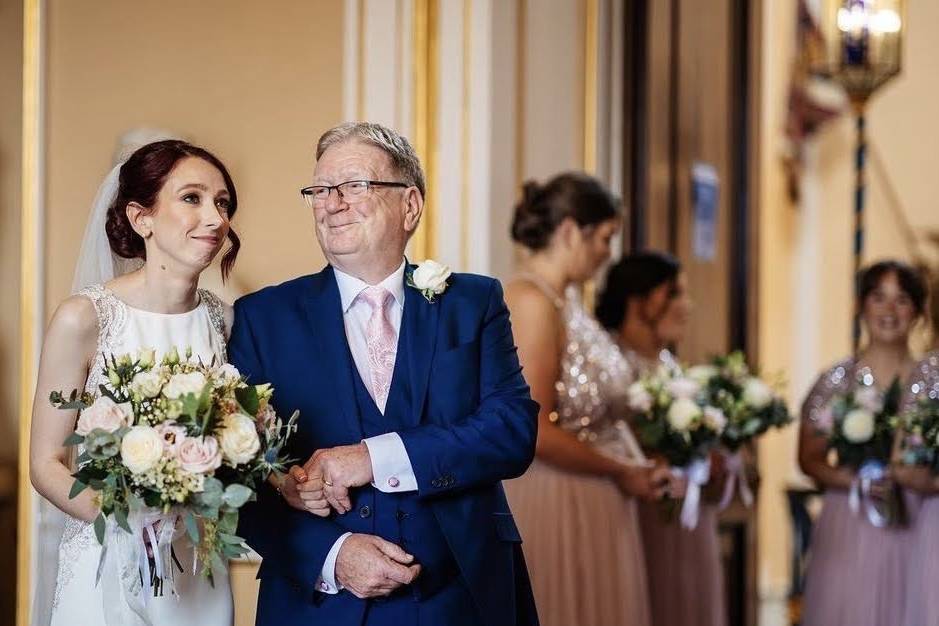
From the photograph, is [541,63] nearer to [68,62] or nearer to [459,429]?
[68,62]

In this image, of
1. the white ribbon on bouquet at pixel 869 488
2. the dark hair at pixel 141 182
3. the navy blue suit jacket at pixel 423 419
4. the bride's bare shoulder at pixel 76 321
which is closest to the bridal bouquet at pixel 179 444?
the navy blue suit jacket at pixel 423 419

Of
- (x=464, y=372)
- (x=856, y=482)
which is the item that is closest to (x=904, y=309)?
(x=856, y=482)

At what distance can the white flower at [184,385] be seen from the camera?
2795mm

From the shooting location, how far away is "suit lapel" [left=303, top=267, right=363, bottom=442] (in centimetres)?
314

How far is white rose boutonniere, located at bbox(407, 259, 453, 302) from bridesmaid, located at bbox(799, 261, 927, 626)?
343 centimetres

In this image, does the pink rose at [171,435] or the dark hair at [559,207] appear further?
the dark hair at [559,207]

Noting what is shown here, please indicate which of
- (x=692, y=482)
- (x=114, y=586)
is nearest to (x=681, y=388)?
(x=692, y=482)

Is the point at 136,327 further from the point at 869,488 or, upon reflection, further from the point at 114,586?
the point at 869,488

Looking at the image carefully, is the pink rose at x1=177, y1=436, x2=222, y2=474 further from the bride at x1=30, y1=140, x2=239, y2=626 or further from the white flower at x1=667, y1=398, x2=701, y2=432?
the white flower at x1=667, y1=398, x2=701, y2=432

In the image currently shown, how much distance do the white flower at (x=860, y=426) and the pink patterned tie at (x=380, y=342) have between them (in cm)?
332

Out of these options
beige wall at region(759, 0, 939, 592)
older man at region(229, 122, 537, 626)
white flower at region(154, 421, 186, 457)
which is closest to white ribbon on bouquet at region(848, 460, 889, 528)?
older man at region(229, 122, 537, 626)

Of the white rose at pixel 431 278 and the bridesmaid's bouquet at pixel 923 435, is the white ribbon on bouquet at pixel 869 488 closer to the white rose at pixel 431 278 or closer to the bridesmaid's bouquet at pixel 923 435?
the bridesmaid's bouquet at pixel 923 435

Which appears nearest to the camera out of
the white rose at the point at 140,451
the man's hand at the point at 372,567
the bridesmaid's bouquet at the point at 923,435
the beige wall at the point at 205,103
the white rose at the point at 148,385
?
the white rose at the point at 140,451

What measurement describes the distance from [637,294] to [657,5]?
2.16 metres
